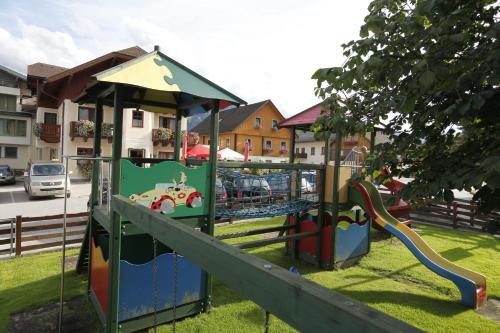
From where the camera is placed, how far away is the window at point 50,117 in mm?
25250

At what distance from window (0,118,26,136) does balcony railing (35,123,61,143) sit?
8834 millimetres

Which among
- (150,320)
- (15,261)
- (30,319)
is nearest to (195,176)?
(150,320)

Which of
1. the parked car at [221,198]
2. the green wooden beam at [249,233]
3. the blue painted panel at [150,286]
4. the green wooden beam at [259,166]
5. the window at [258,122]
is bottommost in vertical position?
the blue painted panel at [150,286]

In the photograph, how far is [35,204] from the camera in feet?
47.5

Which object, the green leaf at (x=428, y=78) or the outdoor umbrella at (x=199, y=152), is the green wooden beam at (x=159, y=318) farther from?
the outdoor umbrella at (x=199, y=152)

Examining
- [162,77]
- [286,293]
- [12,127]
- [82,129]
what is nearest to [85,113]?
[82,129]

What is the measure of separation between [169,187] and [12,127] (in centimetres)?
3234

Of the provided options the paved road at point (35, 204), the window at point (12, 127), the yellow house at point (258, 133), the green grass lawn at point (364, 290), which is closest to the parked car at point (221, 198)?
the green grass lawn at point (364, 290)

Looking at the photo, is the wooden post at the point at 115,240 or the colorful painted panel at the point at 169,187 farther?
the colorful painted panel at the point at 169,187

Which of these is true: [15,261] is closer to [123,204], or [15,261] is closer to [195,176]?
[195,176]

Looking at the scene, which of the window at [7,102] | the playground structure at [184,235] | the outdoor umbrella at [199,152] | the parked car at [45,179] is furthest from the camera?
the window at [7,102]

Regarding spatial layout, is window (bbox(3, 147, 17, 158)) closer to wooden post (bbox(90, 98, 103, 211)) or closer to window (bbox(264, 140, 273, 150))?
window (bbox(264, 140, 273, 150))

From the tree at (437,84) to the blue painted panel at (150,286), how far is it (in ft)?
10.3

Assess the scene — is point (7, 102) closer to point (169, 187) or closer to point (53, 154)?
point (53, 154)
